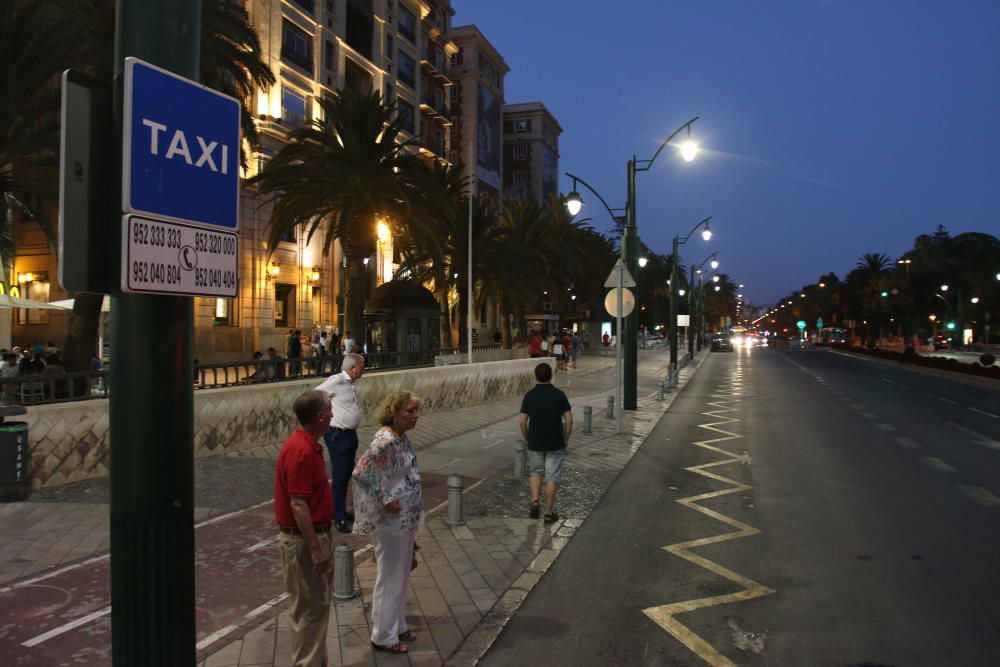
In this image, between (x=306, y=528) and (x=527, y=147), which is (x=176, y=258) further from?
(x=527, y=147)

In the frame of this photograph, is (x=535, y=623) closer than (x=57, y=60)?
Yes

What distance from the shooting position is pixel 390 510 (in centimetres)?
439

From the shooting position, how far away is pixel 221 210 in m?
2.77

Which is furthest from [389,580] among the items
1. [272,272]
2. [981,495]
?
[272,272]

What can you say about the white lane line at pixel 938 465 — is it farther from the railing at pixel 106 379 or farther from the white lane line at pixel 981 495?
the railing at pixel 106 379

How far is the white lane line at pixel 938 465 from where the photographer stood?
35.5ft

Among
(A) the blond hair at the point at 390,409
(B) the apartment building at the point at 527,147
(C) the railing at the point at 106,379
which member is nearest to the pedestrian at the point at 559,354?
(C) the railing at the point at 106,379

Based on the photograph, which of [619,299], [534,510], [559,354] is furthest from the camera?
[559,354]

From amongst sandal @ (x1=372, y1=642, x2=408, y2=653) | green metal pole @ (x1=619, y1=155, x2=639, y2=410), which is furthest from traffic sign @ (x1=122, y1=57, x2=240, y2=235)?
green metal pole @ (x1=619, y1=155, x2=639, y2=410)

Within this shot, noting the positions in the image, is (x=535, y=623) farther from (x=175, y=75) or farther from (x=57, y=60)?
(x=57, y=60)

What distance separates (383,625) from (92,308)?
13.9 metres

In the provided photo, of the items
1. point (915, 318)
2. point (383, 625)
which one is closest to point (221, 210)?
point (383, 625)

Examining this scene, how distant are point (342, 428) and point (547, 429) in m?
2.11

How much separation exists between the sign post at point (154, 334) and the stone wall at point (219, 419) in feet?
17.8
